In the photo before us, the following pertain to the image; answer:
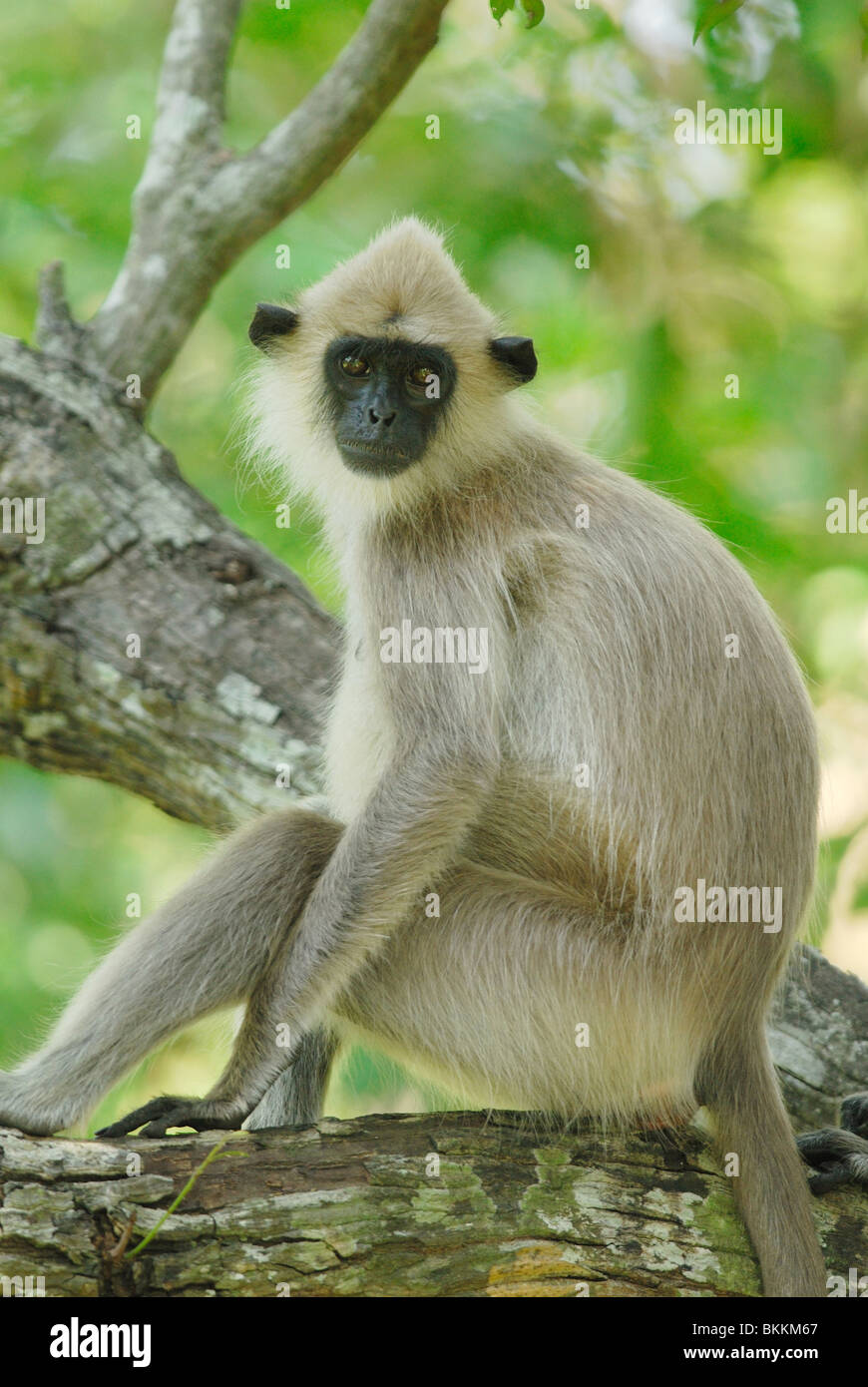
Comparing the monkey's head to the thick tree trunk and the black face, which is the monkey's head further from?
the thick tree trunk

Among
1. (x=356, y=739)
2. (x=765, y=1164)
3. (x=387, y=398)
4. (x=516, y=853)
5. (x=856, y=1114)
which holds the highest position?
(x=387, y=398)

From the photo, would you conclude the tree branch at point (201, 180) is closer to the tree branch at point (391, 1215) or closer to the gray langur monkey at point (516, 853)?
the gray langur monkey at point (516, 853)

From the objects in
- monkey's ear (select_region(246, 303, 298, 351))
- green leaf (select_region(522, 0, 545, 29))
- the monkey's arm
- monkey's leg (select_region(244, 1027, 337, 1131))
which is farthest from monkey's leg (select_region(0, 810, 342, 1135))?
green leaf (select_region(522, 0, 545, 29))

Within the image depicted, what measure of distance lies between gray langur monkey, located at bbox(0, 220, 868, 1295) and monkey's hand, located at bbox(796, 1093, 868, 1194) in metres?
0.24

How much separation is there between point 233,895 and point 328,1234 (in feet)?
3.80

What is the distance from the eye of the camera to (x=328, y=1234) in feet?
12.6

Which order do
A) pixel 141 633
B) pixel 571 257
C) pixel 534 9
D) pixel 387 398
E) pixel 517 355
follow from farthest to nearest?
1. pixel 571 257
2. pixel 141 633
3. pixel 517 355
4. pixel 387 398
5. pixel 534 9

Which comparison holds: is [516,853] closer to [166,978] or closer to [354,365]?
[166,978]

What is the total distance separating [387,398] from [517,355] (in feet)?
1.98

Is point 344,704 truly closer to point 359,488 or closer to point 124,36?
point 359,488

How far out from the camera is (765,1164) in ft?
14.3

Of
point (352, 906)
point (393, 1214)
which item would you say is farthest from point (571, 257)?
point (393, 1214)

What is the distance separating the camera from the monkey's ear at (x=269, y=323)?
223 inches

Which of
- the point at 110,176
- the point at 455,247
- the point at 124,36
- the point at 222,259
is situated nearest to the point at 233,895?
the point at 222,259
